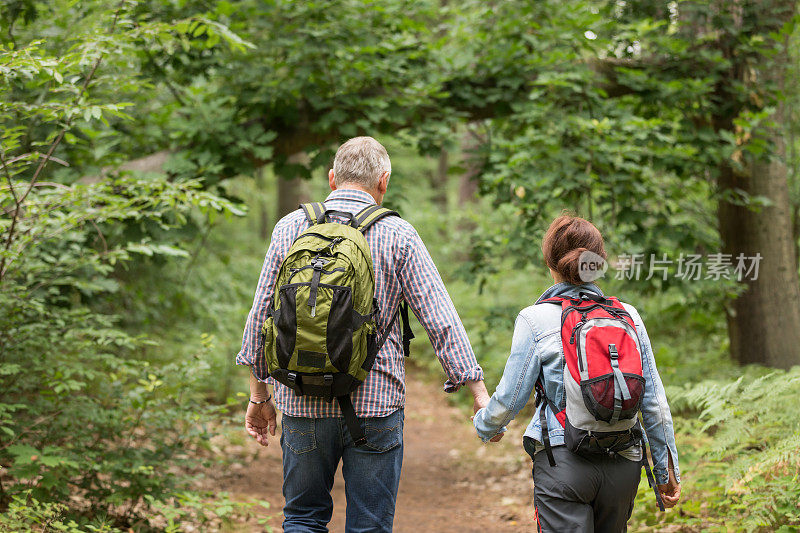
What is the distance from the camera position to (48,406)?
4.54 m

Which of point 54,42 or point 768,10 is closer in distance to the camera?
point 54,42

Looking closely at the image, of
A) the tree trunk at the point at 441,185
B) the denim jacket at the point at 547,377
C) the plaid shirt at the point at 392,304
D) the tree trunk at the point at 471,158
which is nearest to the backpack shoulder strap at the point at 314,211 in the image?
the plaid shirt at the point at 392,304

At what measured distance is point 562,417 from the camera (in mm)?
2576

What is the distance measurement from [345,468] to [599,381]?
1118 mm

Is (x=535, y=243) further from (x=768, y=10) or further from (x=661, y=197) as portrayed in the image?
(x=768, y=10)

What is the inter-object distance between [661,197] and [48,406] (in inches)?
246

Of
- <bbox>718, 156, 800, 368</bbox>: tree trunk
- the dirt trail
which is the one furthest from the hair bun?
<bbox>718, 156, 800, 368</bbox>: tree trunk

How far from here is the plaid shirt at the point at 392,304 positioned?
2.75 metres

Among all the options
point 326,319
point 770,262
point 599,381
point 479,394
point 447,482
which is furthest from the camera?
point 770,262

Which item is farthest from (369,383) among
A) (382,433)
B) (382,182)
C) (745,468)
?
(745,468)

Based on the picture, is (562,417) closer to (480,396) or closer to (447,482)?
(480,396)

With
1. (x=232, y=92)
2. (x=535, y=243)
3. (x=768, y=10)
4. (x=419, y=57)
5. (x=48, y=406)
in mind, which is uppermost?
(x=768, y=10)

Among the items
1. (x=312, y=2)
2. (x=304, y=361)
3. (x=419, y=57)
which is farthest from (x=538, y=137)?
(x=304, y=361)

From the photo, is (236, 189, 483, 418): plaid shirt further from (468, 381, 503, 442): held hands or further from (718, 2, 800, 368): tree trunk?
(718, 2, 800, 368): tree trunk
